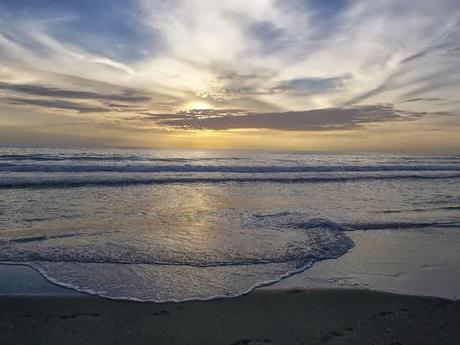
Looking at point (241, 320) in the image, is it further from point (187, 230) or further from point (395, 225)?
point (395, 225)

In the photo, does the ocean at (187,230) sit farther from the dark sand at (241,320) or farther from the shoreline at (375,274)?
the dark sand at (241,320)

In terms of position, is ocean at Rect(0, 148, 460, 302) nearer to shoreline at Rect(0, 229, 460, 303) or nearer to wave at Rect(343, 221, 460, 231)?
wave at Rect(343, 221, 460, 231)

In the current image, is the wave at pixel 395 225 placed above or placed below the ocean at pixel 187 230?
above

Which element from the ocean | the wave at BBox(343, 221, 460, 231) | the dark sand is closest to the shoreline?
the ocean

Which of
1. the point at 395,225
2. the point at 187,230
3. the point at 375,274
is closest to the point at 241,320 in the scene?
the point at 375,274

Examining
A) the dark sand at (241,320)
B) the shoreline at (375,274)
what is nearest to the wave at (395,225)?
the shoreline at (375,274)

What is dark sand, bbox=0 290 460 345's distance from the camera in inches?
166

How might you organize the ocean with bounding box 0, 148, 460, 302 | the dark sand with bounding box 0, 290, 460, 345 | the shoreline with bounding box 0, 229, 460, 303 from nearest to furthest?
1. the dark sand with bounding box 0, 290, 460, 345
2. the shoreline with bounding box 0, 229, 460, 303
3. the ocean with bounding box 0, 148, 460, 302

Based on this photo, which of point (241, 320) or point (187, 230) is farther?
point (187, 230)

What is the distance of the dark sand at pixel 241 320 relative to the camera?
4207 millimetres

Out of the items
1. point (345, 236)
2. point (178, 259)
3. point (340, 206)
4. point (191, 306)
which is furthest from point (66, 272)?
point (340, 206)

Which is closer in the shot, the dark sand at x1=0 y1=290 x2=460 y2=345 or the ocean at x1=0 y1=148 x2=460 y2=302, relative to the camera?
the dark sand at x1=0 y1=290 x2=460 y2=345

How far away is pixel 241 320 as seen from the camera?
15.3 feet

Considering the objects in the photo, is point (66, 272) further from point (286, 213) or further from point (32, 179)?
point (32, 179)
